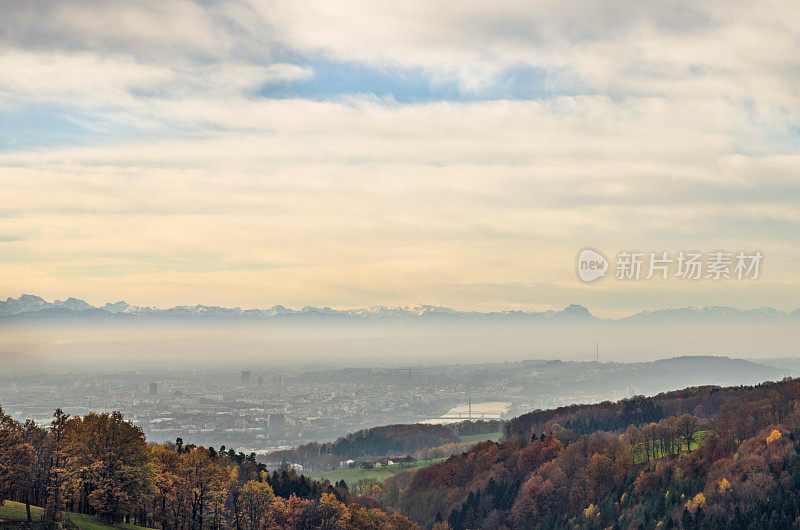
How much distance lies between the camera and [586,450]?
19962cm

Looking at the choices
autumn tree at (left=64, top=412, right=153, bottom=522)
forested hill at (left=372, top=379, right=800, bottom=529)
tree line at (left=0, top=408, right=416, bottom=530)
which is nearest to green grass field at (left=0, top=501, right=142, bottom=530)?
tree line at (left=0, top=408, right=416, bottom=530)


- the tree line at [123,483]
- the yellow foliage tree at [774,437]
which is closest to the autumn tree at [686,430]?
the yellow foliage tree at [774,437]

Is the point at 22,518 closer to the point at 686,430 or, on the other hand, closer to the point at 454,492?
the point at 454,492

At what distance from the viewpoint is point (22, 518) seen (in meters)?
68.6

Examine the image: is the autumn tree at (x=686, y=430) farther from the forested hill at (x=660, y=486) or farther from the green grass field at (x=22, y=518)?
the green grass field at (x=22, y=518)

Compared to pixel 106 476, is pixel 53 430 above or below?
above

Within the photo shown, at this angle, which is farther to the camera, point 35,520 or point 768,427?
point 768,427

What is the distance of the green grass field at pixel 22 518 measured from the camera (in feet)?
219

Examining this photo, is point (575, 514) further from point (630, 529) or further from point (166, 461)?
point (166, 461)

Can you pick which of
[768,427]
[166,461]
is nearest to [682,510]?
[768,427]

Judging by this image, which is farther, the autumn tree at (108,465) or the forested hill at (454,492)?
the autumn tree at (108,465)

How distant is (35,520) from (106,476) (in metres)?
15.1

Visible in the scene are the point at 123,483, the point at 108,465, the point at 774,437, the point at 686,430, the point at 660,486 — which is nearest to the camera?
the point at 123,483

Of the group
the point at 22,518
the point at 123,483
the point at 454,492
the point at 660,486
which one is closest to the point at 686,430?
the point at 660,486
